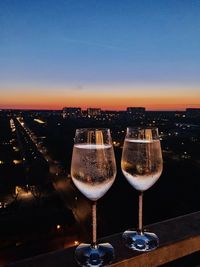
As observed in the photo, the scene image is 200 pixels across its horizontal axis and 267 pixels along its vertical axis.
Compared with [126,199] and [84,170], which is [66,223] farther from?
[84,170]

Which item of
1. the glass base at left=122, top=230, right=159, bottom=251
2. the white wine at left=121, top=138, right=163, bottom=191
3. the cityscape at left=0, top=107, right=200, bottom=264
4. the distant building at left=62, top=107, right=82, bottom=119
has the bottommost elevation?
the cityscape at left=0, top=107, right=200, bottom=264

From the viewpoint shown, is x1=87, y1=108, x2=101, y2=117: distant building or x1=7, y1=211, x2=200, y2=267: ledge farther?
x1=87, y1=108, x2=101, y2=117: distant building

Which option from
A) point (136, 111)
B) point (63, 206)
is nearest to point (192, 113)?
point (136, 111)

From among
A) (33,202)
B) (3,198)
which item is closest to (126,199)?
(33,202)

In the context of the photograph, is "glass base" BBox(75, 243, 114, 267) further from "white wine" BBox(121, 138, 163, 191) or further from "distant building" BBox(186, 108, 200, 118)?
"distant building" BBox(186, 108, 200, 118)

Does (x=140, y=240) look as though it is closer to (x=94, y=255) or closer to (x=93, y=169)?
(x=94, y=255)

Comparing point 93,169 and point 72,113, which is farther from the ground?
point 93,169

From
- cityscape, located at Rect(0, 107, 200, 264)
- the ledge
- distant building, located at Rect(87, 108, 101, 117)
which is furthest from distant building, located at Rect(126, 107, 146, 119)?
the ledge
